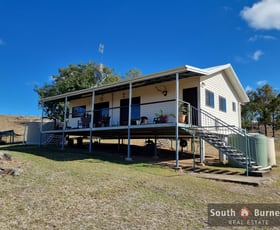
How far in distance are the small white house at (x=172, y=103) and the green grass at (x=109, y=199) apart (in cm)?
341

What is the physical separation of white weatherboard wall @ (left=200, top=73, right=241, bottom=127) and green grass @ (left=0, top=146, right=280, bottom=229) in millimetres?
6349

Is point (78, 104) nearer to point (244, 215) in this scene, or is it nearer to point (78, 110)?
point (78, 110)

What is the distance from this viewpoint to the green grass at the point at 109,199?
4160mm

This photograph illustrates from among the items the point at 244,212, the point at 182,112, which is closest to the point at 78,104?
the point at 182,112

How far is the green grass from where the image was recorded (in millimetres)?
4160

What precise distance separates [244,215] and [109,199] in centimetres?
282

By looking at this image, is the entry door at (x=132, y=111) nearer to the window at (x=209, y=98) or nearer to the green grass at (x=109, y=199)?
the window at (x=209, y=98)

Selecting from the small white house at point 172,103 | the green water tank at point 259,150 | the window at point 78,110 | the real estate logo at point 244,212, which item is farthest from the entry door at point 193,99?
the window at point 78,110

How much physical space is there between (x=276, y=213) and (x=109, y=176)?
14.8ft

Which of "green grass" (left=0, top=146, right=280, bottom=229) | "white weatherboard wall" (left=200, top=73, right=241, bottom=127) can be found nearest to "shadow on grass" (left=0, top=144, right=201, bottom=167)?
"green grass" (left=0, top=146, right=280, bottom=229)

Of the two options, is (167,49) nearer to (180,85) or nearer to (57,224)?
(180,85)

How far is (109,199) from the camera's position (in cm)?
537

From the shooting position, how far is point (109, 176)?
7.38 meters

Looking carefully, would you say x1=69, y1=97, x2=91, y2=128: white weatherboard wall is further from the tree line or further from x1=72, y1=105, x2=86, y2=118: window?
the tree line
